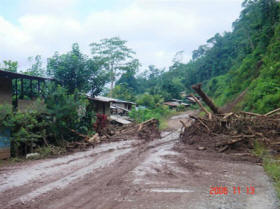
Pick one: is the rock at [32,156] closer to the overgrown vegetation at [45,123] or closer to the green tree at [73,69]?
the overgrown vegetation at [45,123]

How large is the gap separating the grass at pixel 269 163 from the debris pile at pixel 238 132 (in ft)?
1.05

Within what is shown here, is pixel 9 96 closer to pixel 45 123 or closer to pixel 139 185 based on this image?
pixel 45 123

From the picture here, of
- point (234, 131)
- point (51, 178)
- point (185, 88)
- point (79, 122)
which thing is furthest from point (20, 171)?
point (185, 88)

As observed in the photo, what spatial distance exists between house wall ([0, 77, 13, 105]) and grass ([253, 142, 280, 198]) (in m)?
12.5

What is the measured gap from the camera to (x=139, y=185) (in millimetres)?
6047

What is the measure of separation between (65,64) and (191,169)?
44.8 feet

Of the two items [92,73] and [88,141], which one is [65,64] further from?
[88,141]

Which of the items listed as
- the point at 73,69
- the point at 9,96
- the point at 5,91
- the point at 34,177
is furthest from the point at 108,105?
the point at 34,177

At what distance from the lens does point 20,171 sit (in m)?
8.68

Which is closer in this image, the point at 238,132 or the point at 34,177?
the point at 34,177

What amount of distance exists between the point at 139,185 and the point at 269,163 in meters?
4.74

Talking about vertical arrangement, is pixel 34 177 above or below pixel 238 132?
below

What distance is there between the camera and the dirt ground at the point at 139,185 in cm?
490

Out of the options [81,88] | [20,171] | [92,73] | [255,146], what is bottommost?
[20,171]
